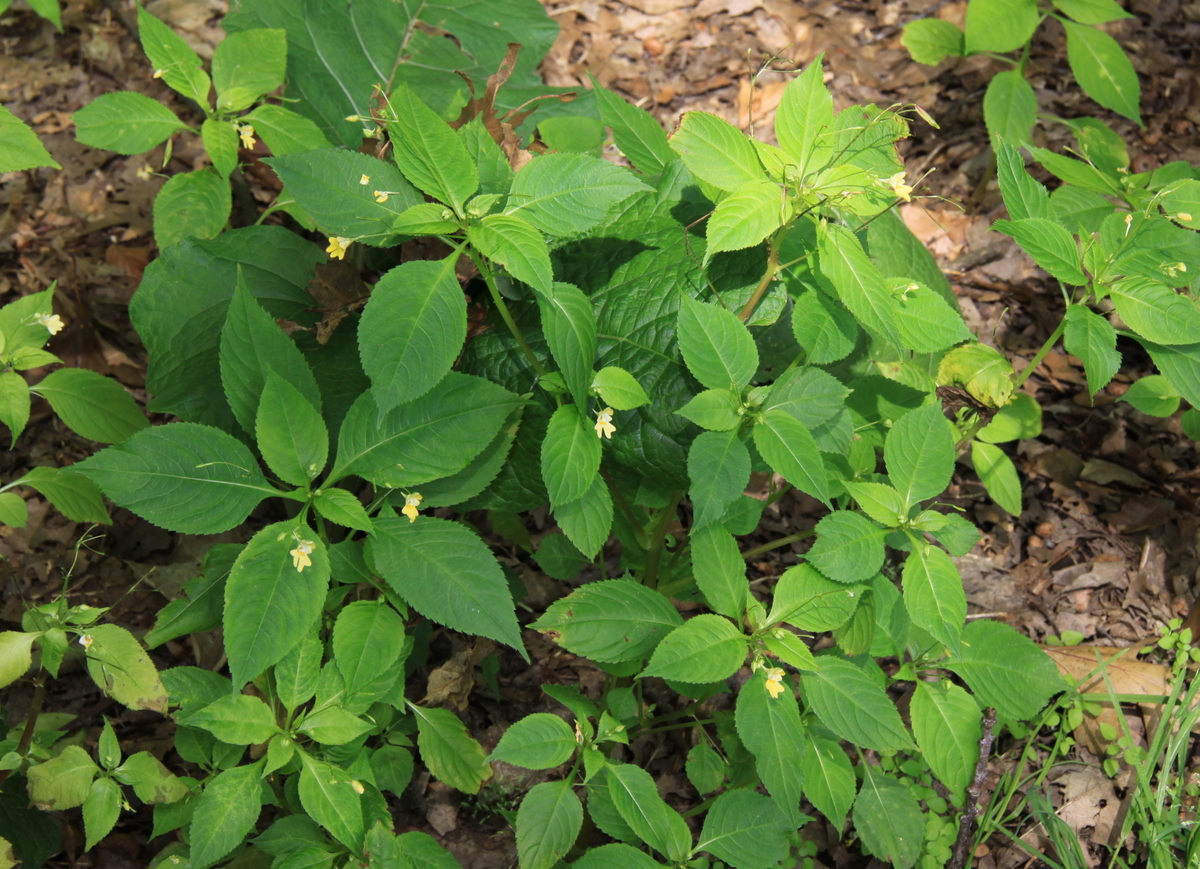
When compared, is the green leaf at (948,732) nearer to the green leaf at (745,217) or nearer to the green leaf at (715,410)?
the green leaf at (715,410)

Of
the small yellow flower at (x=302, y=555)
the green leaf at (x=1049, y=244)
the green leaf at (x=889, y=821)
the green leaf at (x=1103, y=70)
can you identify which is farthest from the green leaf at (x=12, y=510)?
the green leaf at (x=1103, y=70)

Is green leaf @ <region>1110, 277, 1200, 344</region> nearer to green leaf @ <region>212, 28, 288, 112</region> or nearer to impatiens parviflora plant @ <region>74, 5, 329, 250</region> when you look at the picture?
impatiens parviflora plant @ <region>74, 5, 329, 250</region>

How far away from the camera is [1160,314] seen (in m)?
2.18

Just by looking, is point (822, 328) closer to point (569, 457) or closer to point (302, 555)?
point (569, 457)

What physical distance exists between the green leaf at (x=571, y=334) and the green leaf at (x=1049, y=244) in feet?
3.67

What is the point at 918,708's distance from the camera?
228 cm

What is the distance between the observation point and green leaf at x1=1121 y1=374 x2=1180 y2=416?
270cm

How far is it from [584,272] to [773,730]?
1382 mm

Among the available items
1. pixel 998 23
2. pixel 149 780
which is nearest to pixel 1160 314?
pixel 998 23

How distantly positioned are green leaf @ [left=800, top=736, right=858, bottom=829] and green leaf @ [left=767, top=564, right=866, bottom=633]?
1.16 ft

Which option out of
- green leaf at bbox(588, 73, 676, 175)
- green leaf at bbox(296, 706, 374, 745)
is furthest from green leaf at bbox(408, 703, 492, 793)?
green leaf at bbox(588, 73, 676, 175)

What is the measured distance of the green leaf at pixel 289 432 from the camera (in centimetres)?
203

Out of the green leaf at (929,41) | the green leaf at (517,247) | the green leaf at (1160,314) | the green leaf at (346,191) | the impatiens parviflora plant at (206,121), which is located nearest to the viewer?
the green leaf at (517,247)

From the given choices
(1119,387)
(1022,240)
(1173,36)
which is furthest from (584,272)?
(1173,36)
